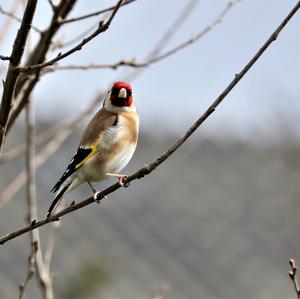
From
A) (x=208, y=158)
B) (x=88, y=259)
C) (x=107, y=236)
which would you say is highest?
(x=208, y=158)

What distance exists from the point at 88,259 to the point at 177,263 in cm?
193

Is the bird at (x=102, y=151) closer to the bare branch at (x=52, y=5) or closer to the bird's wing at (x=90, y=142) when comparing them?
the bird's wing at (x=90, y=142)

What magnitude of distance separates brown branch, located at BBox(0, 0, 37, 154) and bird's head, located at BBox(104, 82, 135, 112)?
164 centimetres

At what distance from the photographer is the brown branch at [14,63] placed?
3023 millimetres

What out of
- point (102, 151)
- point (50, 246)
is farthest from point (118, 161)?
point (50, 246)

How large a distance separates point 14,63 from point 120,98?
1.74 m

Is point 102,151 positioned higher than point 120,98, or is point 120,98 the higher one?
point 120,98

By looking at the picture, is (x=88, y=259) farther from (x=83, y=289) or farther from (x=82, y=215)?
(x=82, y=215)

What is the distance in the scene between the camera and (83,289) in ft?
26.1

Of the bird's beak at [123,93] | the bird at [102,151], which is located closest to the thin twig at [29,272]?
the bird at [102,151]

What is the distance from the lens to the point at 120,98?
190 inches

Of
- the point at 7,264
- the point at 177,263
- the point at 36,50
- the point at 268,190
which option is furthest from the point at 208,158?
the point at 36,50

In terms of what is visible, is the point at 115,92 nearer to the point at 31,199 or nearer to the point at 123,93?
the point at 123,93

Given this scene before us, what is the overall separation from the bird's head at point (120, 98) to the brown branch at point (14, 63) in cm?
164
